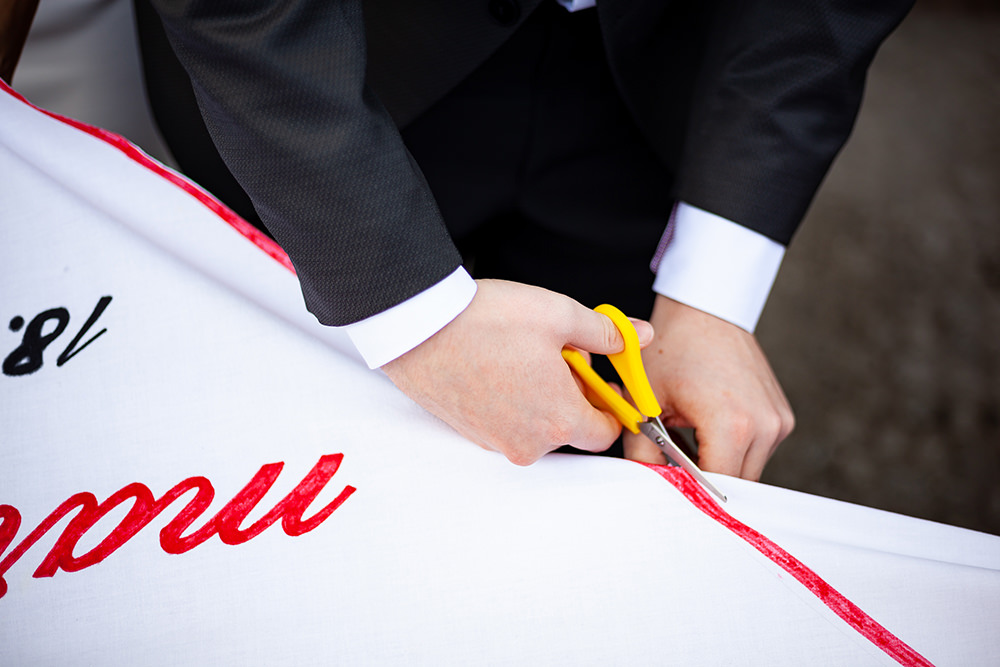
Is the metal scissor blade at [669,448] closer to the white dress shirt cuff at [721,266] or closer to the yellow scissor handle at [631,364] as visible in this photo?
the yellow scissor handle at [631,364]

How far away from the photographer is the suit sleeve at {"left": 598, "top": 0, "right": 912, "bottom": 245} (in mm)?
→ 618

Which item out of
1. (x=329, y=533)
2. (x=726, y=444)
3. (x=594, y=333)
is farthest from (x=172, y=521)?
(x=726, y=444)

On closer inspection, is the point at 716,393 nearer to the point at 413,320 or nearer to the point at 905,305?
the point at 413,320

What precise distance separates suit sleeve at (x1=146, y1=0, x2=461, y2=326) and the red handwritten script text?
0.14 metres

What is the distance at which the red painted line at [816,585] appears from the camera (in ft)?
1.56

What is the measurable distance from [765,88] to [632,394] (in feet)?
1.08

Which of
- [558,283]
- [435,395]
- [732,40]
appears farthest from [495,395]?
[732,40]

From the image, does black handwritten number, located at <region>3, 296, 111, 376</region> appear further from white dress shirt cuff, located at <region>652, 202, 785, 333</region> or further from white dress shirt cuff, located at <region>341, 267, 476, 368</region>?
white dress shirt cuff, located at <region>652, 202, 785, 333</region>

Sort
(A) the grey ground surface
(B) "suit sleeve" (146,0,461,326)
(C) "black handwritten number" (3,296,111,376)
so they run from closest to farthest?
(B) "suit sleeve" (146,0,461,326) → (C) "black handwritten number" (3,296,111,376) → (A) the grey ground surface

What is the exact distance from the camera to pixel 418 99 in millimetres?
659

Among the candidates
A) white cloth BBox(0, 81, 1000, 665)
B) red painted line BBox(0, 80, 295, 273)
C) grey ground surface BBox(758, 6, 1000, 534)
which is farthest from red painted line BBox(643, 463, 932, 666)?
grey ground surface BBox(758, 6, 1000, 534)

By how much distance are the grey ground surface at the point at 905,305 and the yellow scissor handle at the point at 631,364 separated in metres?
0.94

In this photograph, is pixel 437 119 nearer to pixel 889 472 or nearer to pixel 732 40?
pixel 732 40

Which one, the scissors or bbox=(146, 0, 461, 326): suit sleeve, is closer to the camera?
bbox=(146, 0, 461, 326): suit sleeve
